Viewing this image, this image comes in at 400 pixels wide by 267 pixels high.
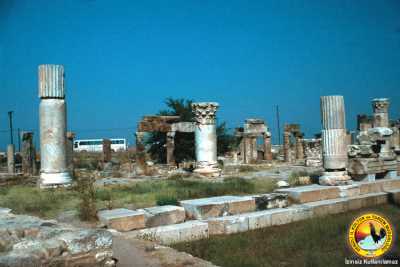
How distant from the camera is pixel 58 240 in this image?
4004 millimetres

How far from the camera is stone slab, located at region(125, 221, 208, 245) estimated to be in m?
6.36

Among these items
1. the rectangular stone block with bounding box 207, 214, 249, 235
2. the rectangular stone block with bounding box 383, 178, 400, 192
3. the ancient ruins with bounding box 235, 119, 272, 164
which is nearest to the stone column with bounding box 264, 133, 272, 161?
the ancient ruins with bounding box 235, 119, 272, 164

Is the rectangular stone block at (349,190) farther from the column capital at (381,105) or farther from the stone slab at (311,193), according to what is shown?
the column capital at (381,105)

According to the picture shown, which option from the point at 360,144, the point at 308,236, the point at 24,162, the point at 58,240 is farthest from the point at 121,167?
the point at 58,240

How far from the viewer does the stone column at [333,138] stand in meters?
10.7

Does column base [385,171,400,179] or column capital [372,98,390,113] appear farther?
column capital [372,98,390,113]

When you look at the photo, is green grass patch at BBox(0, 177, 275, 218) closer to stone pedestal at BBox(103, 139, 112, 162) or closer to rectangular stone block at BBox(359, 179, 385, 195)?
rectangular stone block at BBox(359, 179, 385, 195)

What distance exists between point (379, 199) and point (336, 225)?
352 cm

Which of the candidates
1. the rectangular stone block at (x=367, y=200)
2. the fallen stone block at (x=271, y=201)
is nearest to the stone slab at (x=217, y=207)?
the fallen stone block at (x=271, y=201)

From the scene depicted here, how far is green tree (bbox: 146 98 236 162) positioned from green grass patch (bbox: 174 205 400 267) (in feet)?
63.4

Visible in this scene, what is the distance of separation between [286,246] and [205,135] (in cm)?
1002

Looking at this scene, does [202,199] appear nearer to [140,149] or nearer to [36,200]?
[36,200]

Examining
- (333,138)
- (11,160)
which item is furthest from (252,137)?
(333,138)

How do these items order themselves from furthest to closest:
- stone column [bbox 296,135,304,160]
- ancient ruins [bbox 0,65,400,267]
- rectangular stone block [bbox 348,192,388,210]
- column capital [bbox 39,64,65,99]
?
stone column [bbox 296,135,304,160], column capital [bbox 39,64,65,99], rectangular stone block [bbox 348,192,388,210], ancient ruins [bbox 0,65,400,267]
